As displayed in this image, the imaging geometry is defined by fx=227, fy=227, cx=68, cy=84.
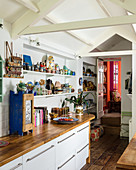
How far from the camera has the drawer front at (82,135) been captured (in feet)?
13.1

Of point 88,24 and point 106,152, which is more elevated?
point 88,24

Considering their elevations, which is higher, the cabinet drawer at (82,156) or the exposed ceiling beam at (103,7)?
the exposed ceiling beam at (103,7)

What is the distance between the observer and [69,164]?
11.9 ft

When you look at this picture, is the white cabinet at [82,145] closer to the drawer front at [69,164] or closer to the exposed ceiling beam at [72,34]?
the drawer front at [69,164]

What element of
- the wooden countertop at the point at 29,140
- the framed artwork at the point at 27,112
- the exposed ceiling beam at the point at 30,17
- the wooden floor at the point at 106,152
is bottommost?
the wooden floor at the point at 106,152

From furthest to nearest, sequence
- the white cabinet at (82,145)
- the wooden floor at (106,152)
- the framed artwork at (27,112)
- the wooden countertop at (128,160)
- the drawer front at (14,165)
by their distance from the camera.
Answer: the wooden floor at (106,152)
the white cabinet at (82,145)
the framed artwork at (27,112)
the drawer front at (14,165)
the wooden countertop at (128,160)

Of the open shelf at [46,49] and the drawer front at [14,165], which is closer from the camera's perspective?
the drawer front at [14,165]

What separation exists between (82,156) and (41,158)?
1624 mm

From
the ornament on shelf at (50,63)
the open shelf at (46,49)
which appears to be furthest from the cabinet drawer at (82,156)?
the open shelf at (46,49)

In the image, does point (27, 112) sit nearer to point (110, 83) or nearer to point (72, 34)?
point (72, 34)

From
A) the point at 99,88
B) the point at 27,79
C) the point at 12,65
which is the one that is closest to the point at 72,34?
the point at 27,79

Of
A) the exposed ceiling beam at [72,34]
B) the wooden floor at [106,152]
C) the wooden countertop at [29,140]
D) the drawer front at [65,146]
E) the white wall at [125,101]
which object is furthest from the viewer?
the white wall at [125,101]

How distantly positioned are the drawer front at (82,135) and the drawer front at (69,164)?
0.28 metres

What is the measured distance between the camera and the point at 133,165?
190 cm
